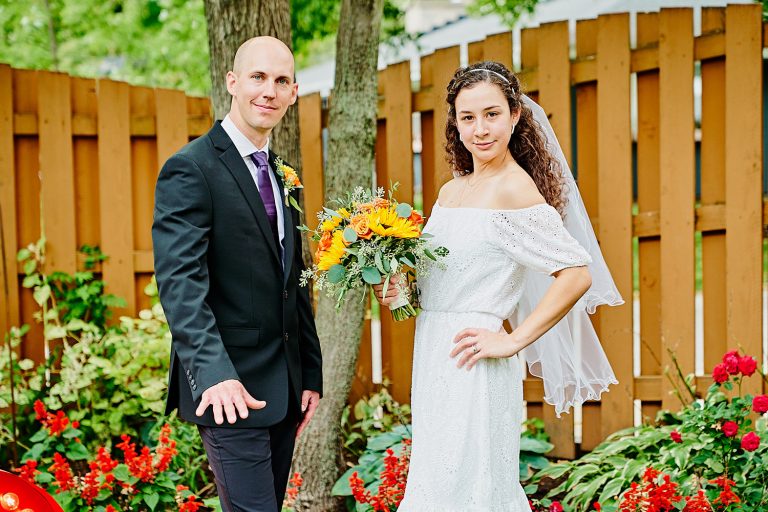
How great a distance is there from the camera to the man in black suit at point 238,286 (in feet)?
8.48

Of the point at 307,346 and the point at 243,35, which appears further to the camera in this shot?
the point at 243,35

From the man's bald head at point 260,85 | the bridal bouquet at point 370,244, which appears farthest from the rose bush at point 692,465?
the man's bald head at point 260,85

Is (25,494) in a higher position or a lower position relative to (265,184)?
lower

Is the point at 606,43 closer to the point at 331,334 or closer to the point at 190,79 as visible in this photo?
the point at 331,334

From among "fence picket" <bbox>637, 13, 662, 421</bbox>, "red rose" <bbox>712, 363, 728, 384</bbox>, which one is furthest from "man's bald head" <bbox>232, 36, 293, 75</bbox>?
"fence picket" <bbox>637, 13, 662, 421</bbox>

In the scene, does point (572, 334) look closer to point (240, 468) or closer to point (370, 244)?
point (370, 244)

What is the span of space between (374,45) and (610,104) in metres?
1.32

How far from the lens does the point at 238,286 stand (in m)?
2.80

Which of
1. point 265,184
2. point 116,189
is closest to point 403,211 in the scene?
point 265,184

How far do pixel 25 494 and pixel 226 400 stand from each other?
668 millimetres

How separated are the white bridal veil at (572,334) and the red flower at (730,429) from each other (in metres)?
0.50

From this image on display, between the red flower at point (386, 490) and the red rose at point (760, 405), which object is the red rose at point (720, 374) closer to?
the red rose at point (760, 405)

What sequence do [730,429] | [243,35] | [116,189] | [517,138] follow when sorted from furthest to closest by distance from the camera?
[116,189], [243,35], [730,429], [517,138]

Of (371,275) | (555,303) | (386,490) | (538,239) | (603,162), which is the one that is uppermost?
(603,162)
